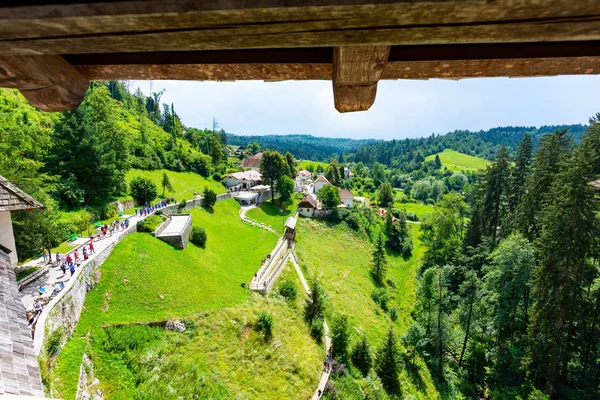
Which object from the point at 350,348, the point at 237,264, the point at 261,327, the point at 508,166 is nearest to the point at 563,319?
the point at 350,348

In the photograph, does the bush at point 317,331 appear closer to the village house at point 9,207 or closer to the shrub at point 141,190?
the village house at point 9,207

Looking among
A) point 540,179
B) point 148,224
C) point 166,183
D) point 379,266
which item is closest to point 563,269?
point 540,179

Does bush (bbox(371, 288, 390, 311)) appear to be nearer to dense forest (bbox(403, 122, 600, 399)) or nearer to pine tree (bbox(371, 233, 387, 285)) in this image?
dense forest (bbox(403, 122, 600, 399))

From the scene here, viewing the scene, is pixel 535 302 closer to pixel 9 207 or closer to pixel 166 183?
pixel 9 207

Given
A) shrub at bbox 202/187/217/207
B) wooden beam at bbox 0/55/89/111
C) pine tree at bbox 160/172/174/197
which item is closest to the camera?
wooden beam at bbox 0/55/89/111

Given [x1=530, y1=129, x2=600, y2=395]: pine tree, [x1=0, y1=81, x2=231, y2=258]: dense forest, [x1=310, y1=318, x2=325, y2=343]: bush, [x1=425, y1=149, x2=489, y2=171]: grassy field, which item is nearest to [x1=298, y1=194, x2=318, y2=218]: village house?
[x1=0, y1=81, x2=231, y2=258]: dense forest

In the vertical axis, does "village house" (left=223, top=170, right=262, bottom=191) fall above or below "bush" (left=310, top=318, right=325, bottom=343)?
above

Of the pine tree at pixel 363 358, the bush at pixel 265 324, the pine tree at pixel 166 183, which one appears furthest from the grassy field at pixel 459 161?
the bush at pixel 265 324
